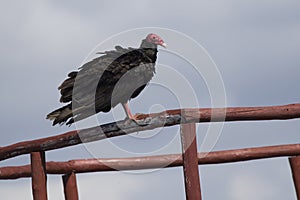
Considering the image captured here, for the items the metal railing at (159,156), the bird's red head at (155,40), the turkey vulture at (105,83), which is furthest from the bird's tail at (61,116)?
the bird's red head at (155,40)

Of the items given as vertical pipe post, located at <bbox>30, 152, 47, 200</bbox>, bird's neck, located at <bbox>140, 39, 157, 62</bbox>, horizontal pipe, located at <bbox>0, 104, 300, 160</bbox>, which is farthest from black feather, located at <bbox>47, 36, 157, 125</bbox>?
horizontal pipe, located at <bbox>0, 104, 300, 160</bbox>

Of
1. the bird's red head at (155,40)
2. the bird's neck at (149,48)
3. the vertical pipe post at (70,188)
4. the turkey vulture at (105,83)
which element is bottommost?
the vertical pipe post at (70,188)

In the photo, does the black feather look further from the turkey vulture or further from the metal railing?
the metal railing

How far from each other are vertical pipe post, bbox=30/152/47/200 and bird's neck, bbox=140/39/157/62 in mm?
2752

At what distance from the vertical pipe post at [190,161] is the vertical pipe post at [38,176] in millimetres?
1090

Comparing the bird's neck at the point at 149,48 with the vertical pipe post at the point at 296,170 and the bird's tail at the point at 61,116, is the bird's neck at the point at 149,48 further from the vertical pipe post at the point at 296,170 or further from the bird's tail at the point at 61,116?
the vertical pipe post at the point at 296,170

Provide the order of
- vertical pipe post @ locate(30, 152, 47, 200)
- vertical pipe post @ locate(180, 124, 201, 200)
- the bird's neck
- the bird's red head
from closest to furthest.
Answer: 1. vertical pipe post @ locate(180, 124, 201, 200)
2. vertical pipe post @ locate(30, 152, 47, 200)
3. the bird's neck
4. the bird's red head

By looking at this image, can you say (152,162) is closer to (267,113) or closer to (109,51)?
(267,113)

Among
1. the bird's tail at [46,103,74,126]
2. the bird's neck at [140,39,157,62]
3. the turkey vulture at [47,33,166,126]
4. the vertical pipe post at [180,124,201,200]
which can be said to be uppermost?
the bird's neck at [140,39,157,62]

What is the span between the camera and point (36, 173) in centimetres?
482

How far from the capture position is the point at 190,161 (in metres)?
4.13

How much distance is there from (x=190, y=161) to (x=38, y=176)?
3.87 ft

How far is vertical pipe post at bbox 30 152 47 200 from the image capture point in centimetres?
474

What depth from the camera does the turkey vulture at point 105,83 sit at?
19.2ft
